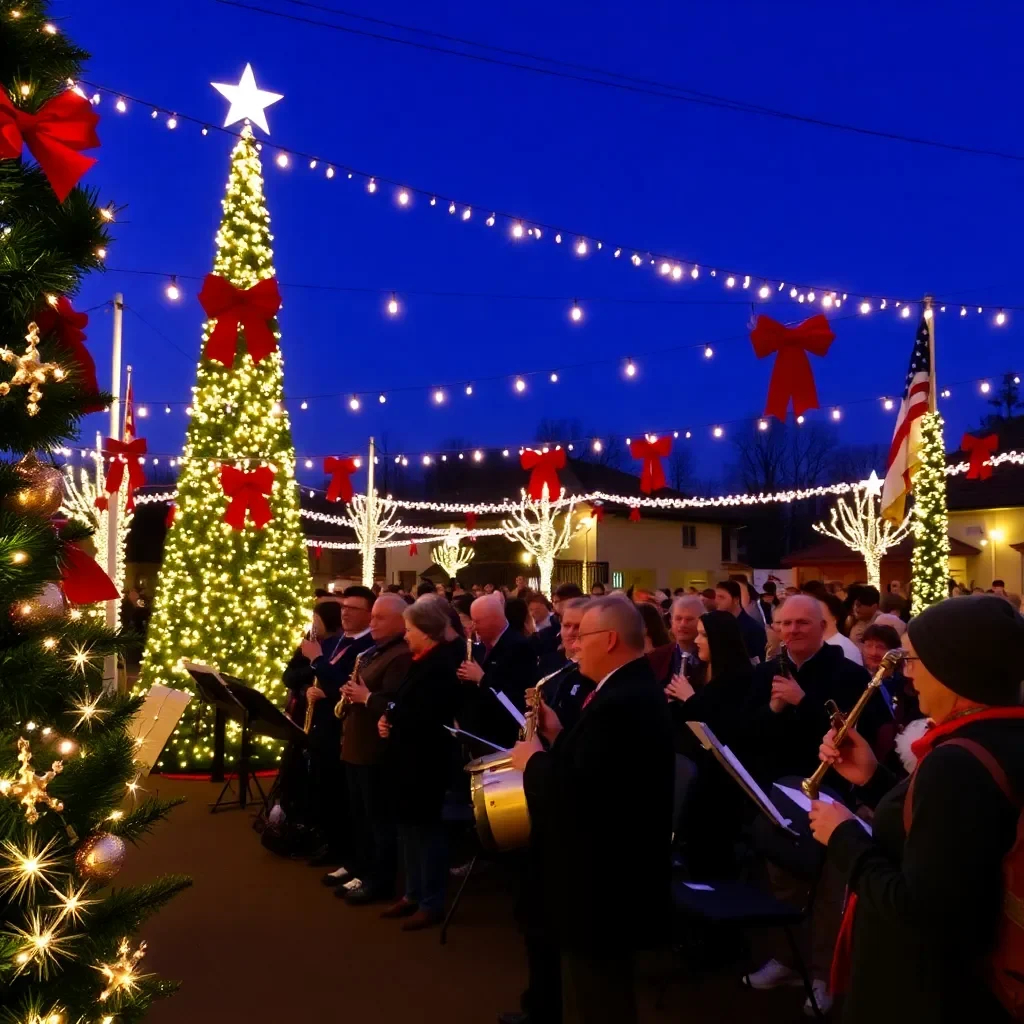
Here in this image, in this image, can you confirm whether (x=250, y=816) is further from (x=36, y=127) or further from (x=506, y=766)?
(x=36, y=127)

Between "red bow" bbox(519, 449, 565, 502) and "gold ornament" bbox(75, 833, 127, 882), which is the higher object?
"red bow" bbox(519, 449, 565, 502)

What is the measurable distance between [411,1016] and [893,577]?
3565cm

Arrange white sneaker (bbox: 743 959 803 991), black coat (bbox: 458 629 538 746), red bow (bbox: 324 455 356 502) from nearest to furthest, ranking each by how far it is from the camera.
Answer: white sneaker (bbox: 743 959 803 991) < black coat (bbox: 458 629 538 746) < red bow (bbox: 324 455 356 502)

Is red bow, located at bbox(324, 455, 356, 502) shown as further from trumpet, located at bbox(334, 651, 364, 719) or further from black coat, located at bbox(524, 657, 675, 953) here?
black coat, located at bbox(524, 657, 675, 953)

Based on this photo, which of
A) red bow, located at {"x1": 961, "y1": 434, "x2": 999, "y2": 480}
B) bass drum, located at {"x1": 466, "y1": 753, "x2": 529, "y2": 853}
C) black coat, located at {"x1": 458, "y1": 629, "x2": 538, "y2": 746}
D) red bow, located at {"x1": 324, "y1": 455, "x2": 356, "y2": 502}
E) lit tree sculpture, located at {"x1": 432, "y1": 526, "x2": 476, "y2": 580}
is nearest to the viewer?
bass drum, located at {"x1": 466, "y1": 753, "x2": 529, "y2": 853}

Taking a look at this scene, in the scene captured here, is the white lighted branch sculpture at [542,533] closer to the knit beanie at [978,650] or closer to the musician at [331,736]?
the musician at [331,736]

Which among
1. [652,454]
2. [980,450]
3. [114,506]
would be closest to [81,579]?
[114,506]

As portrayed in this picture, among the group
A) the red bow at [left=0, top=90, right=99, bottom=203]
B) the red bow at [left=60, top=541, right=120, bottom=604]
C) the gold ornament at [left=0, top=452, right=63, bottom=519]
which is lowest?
the red bow at [left=60, top=541, right=120, bottom=604]

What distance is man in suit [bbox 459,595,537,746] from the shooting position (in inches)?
255

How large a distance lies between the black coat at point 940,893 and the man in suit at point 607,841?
1090 mm

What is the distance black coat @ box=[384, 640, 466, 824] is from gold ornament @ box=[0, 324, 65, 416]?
3492 mm

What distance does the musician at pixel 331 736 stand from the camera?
745cm

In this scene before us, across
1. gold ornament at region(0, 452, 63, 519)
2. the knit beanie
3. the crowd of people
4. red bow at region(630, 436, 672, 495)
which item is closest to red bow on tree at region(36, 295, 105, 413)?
gold ornament at region(0, 452, 63, 519)

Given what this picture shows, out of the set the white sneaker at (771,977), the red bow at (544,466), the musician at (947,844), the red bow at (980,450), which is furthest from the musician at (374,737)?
the red bow at (980,450)
